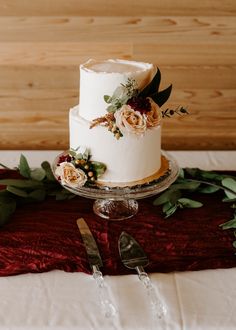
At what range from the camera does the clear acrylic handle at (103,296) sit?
69 centimetres

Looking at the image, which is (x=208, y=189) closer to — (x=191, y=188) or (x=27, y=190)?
(x=191, y=188)

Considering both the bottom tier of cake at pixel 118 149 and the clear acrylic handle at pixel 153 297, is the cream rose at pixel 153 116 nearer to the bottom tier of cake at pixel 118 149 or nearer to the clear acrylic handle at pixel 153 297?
the bottom tier of cake at pixel 118 149

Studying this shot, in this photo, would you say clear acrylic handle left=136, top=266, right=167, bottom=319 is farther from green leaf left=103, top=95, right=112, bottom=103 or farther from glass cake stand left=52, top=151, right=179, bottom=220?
green leaf left=103, top=95, right=112, bottom=103

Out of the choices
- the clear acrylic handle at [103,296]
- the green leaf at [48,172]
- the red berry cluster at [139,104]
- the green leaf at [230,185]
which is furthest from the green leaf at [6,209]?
the green leaf at [230,185]

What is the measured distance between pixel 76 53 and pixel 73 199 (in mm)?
530

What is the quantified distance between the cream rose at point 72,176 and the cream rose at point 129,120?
12cm

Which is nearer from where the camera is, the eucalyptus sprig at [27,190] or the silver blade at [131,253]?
the silver blade at [131,253]

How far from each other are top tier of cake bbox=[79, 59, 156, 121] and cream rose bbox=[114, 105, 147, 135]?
50mm

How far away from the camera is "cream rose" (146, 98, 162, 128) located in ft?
2.65

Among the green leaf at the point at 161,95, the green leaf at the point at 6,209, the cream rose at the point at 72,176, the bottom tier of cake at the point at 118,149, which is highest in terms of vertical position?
the green leaf at the point at 161,95

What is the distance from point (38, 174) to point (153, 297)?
0.46m

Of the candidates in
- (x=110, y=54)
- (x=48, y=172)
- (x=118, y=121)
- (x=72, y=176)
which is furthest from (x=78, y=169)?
(x=110, y=54)

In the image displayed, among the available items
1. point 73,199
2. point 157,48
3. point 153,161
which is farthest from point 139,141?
point 157,48

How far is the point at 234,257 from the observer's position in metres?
0.81
